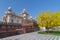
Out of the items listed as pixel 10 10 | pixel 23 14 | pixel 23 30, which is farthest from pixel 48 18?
pixel 23 14

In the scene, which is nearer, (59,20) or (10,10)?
(59,20)

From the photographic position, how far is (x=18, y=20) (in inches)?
2403

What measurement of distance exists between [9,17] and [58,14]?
1096 inches

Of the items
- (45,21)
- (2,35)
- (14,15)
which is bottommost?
(2,35)

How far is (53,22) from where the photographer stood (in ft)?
111

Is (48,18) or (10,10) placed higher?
(10,10)

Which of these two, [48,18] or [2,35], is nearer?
[2,35]

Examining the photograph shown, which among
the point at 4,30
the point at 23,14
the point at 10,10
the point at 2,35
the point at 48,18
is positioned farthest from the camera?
the point at 23,14

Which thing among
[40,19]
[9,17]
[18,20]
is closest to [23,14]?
[18,20]

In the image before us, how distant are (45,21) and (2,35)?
48.0 ft

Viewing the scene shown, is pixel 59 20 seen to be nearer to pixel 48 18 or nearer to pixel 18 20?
pixel 48 18

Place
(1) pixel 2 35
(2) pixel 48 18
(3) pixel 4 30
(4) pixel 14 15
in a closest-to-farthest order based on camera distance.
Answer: (1) pixel 2 35 < (3) pixel 4 30 < (2) pixel 48 18 < (4) pixel 14 15

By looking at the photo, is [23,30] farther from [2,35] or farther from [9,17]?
[9,17]

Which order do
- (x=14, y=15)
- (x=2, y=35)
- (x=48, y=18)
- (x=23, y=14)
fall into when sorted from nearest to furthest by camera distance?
(x=2, y=35) → (x=48, y=18) → (x=14, y=15) → (x=23, y=14)
